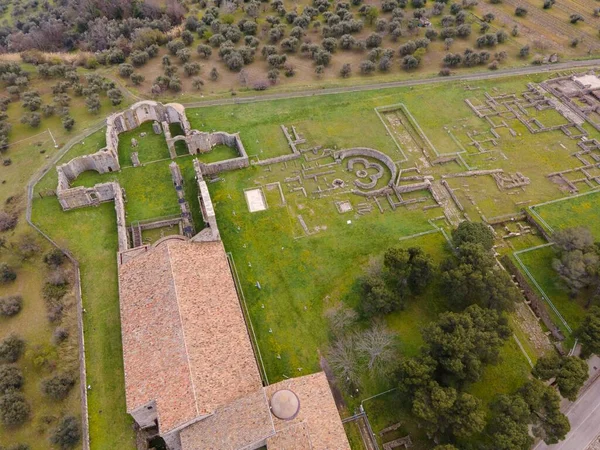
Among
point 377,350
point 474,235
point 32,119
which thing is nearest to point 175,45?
point 32,119

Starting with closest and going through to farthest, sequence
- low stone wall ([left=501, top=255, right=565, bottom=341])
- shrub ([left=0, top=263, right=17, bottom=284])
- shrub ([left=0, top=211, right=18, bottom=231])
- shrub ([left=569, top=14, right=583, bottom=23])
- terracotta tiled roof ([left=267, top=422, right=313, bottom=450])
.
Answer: terracotta tiled roof ([left=267, top=422, right=313, bottom=450]), low stone wall ([left=501, top=255, right=565, bottom=341]), shrub ([left=0, top=263, right=17, bottom=284]), shrub ([left=0, top=211, right=18, bottom=231]), shrub ([left=569, top=14, right=583, bottom=23])

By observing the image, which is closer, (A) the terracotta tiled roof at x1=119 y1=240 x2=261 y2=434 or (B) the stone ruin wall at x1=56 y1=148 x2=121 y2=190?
(A) the terracotta tiled roof at x1=119 y1=240 x2=261 y2=434

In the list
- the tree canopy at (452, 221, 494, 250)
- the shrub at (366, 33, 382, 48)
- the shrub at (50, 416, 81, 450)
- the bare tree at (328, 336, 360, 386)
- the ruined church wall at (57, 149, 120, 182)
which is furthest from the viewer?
the shrub at (366, 33, 382, 48)

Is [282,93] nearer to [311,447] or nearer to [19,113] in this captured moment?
[19,113]

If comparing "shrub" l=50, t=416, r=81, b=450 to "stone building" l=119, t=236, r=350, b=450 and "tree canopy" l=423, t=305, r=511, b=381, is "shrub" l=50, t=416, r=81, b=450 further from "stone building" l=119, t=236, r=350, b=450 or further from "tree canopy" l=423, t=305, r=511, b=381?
"tree canopy" l=423, t=305, r=511, b=381

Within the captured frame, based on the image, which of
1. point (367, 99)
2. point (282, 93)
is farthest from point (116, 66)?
point (367, 99)

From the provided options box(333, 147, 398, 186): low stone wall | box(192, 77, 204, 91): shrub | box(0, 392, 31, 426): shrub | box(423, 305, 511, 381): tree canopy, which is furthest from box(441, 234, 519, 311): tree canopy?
box(192, 77, 204, 91): shrub

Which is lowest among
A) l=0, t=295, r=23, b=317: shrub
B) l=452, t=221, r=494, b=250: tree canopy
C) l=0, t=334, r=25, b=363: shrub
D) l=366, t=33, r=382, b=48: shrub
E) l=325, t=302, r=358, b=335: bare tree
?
l=325, t=302, r=358, b=335: bare tree
